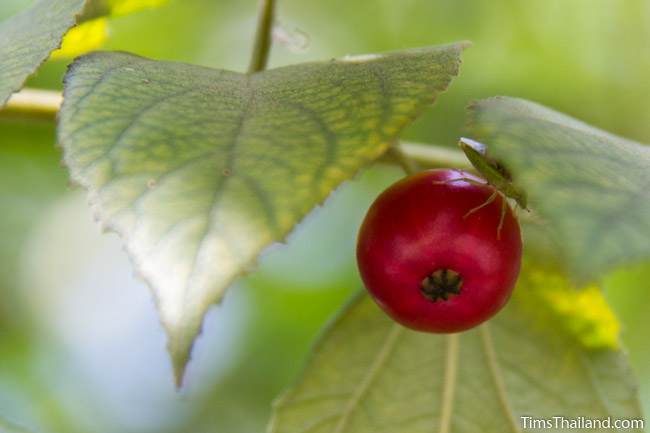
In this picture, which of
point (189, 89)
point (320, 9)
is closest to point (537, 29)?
point (320, 9)

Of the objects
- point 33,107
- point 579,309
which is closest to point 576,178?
point 579,309

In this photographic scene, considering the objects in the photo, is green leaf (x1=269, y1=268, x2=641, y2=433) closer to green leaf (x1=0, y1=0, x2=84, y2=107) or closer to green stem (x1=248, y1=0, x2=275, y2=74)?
green stem (x1=248, y1=0, x2=275, y2=74)

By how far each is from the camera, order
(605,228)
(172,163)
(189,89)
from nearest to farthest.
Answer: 1. (605,228)
2. (172,163)
3. (189,89)

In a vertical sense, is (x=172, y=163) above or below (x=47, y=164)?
above

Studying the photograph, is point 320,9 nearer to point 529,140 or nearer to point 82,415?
point 82,415

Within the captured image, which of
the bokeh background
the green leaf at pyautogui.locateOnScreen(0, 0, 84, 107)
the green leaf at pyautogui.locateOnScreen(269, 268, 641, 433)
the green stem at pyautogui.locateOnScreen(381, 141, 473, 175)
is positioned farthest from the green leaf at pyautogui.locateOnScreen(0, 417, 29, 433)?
the bokeh background

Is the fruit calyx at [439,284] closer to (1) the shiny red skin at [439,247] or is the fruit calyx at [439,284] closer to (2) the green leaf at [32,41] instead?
(1) the shiny red skin at [439,247]

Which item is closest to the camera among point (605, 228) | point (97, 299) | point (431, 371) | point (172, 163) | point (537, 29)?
point (605, 228)
